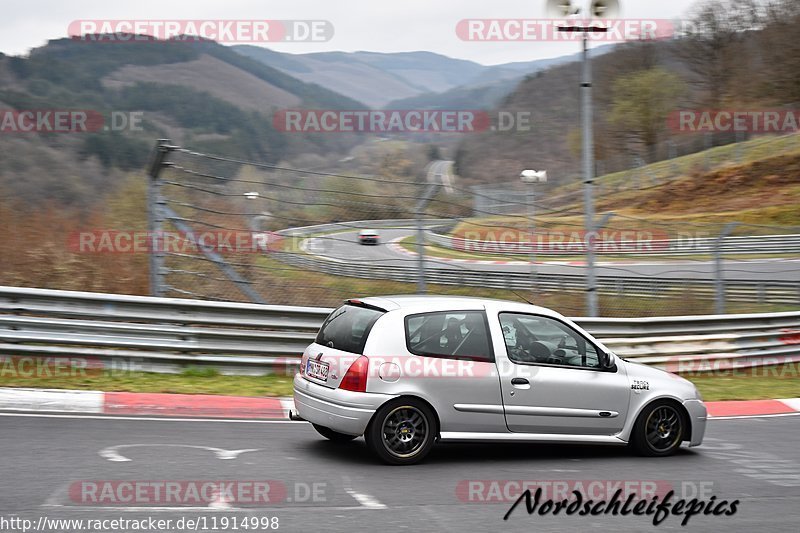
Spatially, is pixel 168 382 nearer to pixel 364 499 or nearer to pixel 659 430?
pixel 364 499

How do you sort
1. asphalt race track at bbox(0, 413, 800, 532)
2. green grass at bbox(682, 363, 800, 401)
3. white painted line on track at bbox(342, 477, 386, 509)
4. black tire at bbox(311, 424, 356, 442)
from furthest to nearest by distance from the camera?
green grass at bbox(682, 363, 800, 401) → black tire at bbox(311, 424, 356, 442) → white painted line on track at bbox(342, 477, 386, 509) → asphalt race track at bbox(0, 413, 800, 532)

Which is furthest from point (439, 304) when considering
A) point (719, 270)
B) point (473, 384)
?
point (719, 270)

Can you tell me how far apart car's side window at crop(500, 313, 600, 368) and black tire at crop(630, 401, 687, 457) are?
72cm

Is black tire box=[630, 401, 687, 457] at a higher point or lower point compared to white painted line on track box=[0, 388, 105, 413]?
lower

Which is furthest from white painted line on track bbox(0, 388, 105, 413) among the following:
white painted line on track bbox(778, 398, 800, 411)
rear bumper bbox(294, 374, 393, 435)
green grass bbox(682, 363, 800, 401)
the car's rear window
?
white painted line on track bbox(778, 398, 800, 411)

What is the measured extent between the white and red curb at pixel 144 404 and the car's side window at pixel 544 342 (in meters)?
2.67

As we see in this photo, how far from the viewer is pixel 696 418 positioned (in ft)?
27.8

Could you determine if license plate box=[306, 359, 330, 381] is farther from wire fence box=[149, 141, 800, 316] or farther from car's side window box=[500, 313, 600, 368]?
wire fence box=[149, 141, 800, 316]

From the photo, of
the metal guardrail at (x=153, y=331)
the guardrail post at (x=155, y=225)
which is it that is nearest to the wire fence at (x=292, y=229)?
the guardrail post at (x=155, y=225)

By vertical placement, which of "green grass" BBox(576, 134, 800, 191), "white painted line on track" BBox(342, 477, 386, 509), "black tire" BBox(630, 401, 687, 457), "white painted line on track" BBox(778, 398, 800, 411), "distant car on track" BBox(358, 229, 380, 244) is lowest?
"white painted line on track" BBox(778, 398, 800, 411)

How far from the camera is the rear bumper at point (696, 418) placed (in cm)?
845

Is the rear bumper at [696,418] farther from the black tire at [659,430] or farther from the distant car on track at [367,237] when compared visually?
the distant car on track at [367,237]

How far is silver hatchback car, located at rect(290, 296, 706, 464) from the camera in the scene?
291 inches

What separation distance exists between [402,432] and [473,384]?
29.2 inches
